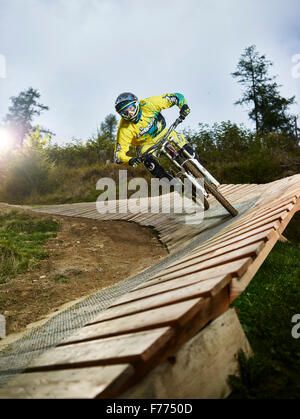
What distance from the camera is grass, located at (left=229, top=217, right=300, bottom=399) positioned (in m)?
1.50

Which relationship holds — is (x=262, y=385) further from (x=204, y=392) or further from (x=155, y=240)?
(x=155, y=240)

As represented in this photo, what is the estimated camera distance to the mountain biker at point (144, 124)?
4.88 meters

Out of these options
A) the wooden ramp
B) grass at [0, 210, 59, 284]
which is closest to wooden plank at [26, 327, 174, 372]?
the wooden ramp

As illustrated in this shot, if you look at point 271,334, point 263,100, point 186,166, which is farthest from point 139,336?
point 263,100

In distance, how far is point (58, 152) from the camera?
23.1 meters

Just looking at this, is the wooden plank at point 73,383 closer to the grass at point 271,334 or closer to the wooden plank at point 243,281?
the wooden plank at point 243,281

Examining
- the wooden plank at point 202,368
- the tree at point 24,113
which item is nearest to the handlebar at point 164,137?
the wooden plank at point 202,368

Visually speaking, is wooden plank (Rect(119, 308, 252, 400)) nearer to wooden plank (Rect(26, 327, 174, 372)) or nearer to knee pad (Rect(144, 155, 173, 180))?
wooden plank (Rect(26, 327, 174, 372))

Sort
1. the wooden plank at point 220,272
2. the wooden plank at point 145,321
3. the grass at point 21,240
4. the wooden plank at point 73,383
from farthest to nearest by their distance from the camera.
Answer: the grass at point 21,240, the wooden plank at point 220,272, the wooden plank at point 145,321, the wooden plank at point 73,383

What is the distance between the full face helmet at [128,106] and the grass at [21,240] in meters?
2.75

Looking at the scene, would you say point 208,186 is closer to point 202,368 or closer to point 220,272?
point 220,272

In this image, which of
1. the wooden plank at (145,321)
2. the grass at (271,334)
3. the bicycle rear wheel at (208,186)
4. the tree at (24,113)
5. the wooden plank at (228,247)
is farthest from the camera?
the tree at (24,113)
